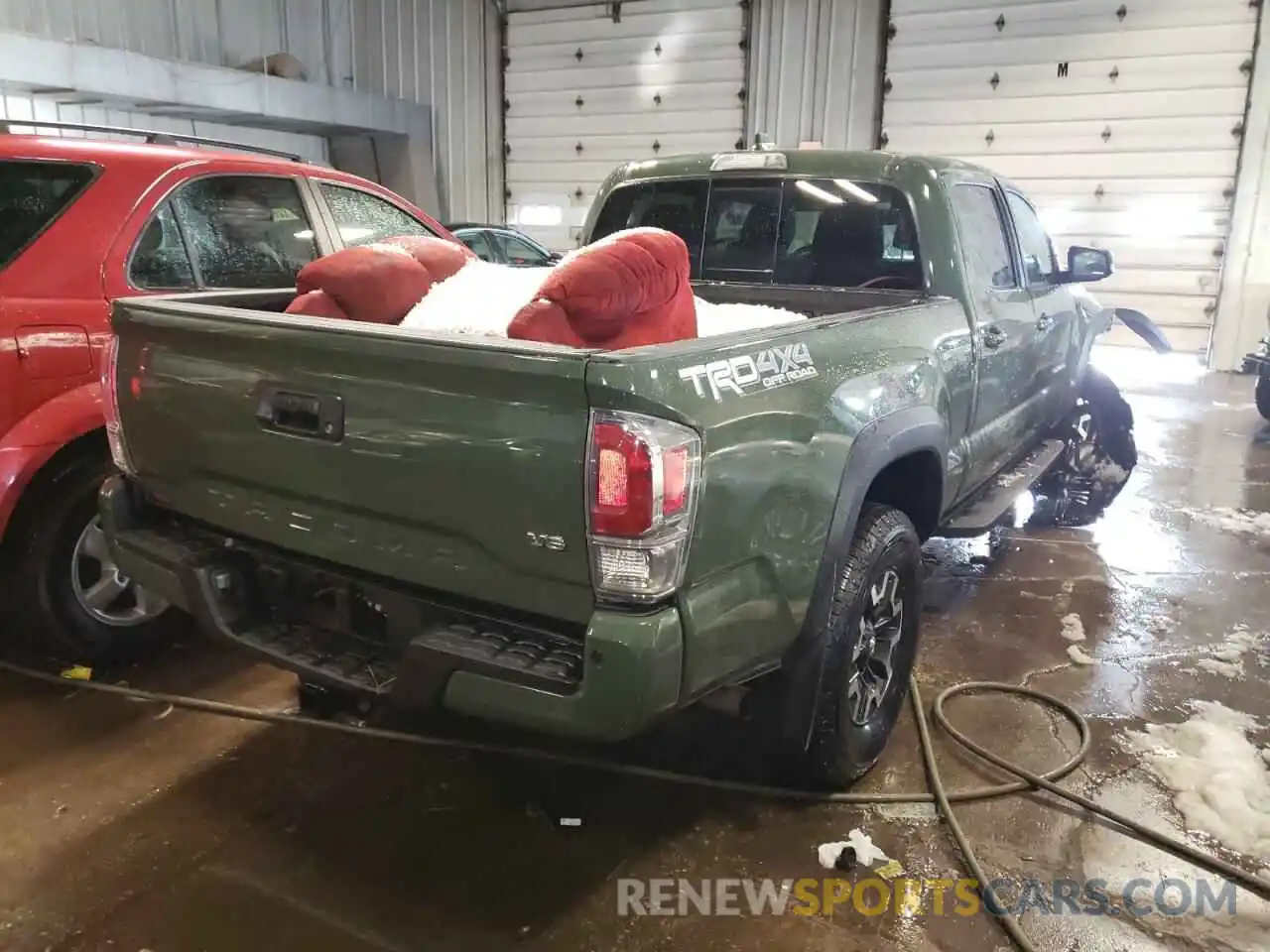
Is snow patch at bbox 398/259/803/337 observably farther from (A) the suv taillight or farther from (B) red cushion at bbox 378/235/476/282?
(A) the suv taillight

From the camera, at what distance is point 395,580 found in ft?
7.22

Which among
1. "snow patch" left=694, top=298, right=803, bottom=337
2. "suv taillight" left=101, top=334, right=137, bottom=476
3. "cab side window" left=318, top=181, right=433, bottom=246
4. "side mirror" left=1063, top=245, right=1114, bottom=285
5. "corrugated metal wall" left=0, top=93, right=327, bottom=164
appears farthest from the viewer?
"corrugated metal wall" left=0, top=93, right=327, bottom=164

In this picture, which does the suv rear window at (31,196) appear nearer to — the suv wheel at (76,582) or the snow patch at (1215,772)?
the suv wheel at (76,582)

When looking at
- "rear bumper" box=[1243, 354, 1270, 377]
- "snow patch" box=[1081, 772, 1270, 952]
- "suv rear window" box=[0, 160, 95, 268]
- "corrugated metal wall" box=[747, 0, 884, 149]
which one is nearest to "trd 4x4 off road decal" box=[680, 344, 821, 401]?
"snow patch" box=[1081, 772, 1270, 952]

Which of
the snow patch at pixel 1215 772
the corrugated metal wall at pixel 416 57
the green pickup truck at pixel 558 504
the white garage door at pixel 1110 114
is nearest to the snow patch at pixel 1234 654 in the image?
the snow patch at pixel 1215 772

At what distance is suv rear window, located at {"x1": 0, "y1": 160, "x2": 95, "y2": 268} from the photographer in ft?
10.3

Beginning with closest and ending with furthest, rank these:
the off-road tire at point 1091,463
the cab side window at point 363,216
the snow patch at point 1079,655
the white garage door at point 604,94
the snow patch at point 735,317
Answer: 1. the snow patch at point 735,317
2. the snow patch at point 1079,655
3. the cab side window at point 363,216
4. the off-road tire at point 1091,463
5. the white garage door at point 604,94

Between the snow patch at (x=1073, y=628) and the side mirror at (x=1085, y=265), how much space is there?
157cm

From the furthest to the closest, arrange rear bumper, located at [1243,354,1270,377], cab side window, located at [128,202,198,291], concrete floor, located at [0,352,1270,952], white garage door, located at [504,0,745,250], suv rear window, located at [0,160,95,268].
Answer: white garage door, located at [504,0,745,250], rear bumper, located at [1243,354,1270,377], cab side window, located at [128,202,198,291], suv rear window, located at [0,160,95,268], concrete floor, located at [0,352,1270,952]

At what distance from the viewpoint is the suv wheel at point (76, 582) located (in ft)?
10.6

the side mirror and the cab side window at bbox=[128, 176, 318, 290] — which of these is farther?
the side mirror

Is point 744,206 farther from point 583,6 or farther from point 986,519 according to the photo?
point 583,6

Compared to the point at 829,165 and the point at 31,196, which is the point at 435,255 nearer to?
the point at 31,196

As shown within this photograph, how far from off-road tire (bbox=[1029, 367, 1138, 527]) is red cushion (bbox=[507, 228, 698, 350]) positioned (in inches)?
151
